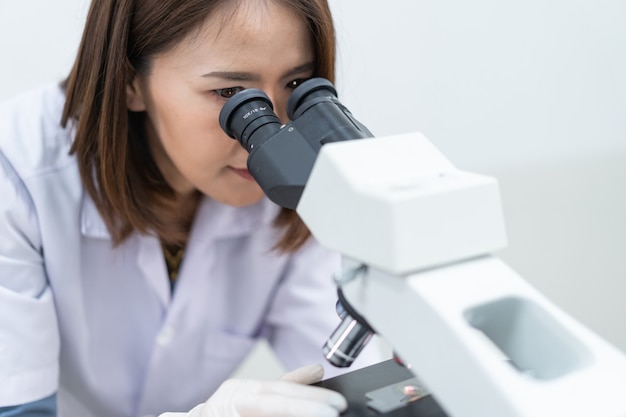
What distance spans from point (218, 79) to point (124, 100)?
194 millimetres

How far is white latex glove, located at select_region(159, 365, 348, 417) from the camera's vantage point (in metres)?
0.79

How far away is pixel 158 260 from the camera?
4.27ft

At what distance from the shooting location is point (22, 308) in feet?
3.65

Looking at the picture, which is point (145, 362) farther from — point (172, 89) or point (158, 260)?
point (172, 89)

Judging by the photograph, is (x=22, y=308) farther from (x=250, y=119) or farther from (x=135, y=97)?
(x=250, y=119)

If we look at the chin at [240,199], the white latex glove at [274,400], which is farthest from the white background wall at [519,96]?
the white latex glove at [274,400]

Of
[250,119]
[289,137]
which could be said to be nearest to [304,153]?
[289,137]

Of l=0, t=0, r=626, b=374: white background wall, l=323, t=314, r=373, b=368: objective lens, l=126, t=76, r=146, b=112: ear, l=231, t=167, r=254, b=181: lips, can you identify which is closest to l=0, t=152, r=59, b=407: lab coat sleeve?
l=126, t=76, r=146, b=112: ear

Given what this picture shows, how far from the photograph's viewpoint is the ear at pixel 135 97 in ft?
3.72

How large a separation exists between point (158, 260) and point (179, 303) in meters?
0.10

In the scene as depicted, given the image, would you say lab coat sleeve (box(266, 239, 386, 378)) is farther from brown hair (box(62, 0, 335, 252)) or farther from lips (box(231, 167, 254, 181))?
lips (box(231, 167, 254, 181))

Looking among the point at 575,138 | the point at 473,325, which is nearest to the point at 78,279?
the point at 473,325

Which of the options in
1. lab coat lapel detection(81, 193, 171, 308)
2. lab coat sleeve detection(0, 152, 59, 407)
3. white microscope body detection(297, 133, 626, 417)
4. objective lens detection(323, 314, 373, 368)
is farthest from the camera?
lab coat lapel detection(81, 193, 171, 308)

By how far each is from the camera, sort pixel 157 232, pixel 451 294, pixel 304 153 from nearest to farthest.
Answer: pixel 451 294, pixel 304 153, pixel 157 232
